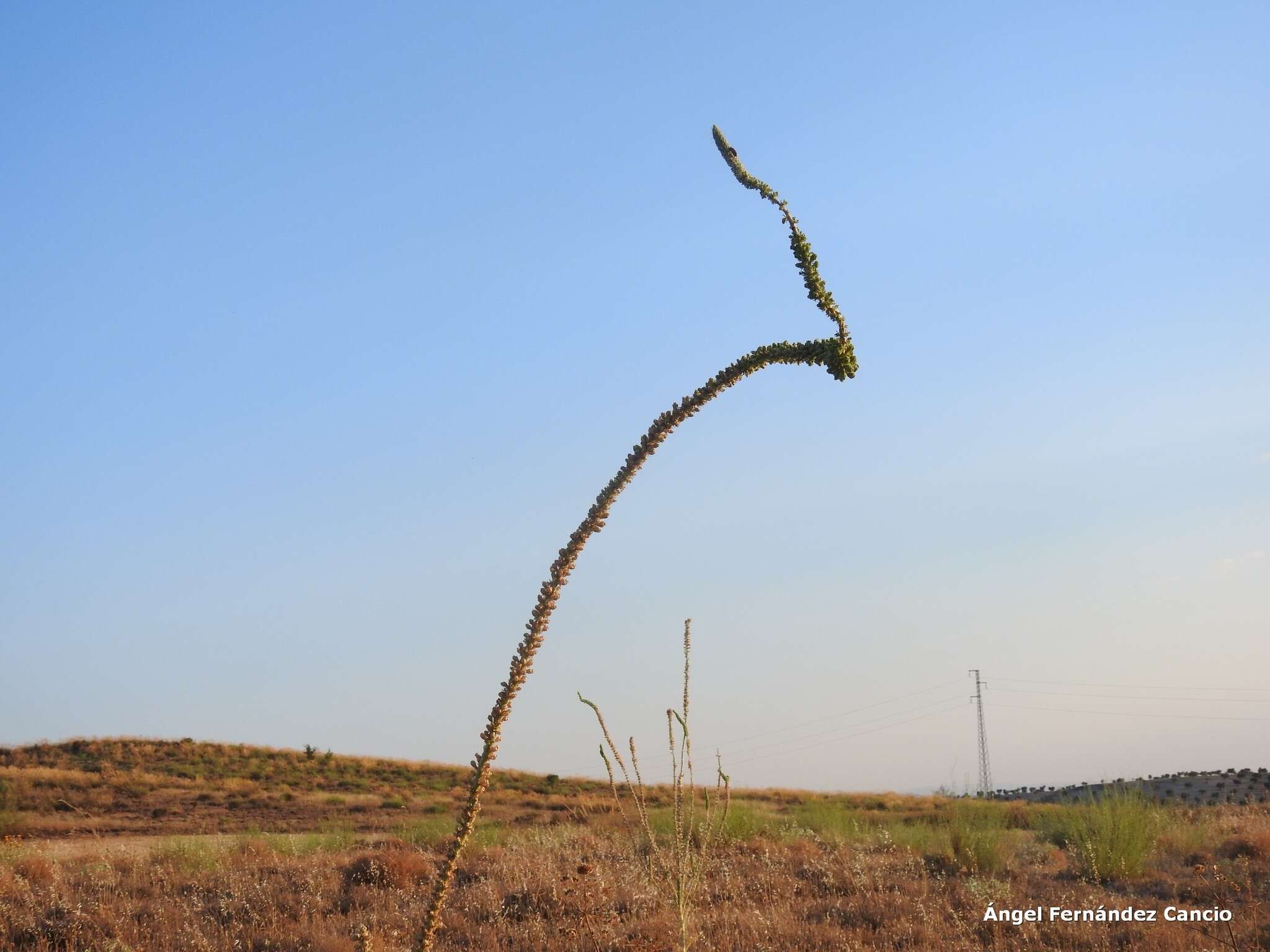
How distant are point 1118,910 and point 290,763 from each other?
112 feet

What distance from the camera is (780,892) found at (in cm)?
1012

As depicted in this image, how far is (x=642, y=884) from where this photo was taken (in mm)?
9789

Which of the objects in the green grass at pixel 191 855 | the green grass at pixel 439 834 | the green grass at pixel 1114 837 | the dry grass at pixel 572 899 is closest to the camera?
the dry grass at pixel 572 899

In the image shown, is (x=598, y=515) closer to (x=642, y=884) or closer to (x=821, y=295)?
(x=821, y=295)

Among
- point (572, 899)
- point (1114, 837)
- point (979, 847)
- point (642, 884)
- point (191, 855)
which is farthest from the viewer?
point (191, 855)

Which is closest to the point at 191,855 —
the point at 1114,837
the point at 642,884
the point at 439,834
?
the point at 439,834

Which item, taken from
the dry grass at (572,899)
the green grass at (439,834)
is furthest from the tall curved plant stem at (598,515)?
the green grass at (439,834)

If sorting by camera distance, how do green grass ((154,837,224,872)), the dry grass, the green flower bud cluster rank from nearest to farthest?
the green flower bud cluster < the dry grass < green grass ((154,837,224,872))

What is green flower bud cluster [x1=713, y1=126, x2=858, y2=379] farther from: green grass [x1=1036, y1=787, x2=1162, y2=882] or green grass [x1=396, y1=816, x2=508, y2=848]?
green grass [x1=396, y1=816, x2=508, y2=848]

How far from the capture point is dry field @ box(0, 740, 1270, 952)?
319 inches

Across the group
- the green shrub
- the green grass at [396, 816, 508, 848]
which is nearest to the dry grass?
the green shrub

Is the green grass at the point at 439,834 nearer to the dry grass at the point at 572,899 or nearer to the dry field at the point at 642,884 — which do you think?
the dry field at the point at 642,884

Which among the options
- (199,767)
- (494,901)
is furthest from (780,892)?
(199,767)

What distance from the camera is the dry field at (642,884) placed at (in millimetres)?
8109
